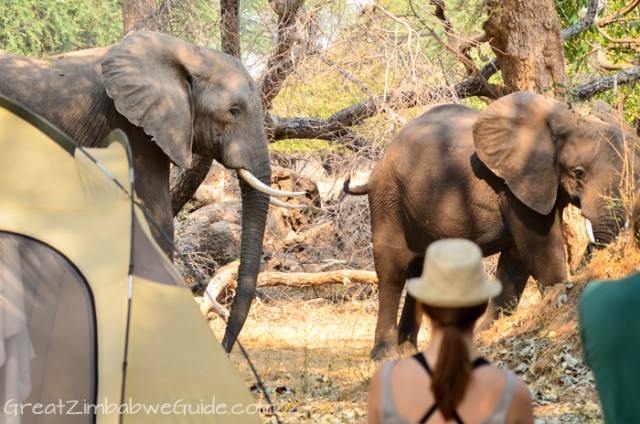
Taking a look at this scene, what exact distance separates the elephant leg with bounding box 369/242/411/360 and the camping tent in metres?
5.33

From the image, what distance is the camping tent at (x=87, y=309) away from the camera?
5.12 meters

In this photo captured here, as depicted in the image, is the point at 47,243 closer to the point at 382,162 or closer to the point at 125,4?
the point at 382,162

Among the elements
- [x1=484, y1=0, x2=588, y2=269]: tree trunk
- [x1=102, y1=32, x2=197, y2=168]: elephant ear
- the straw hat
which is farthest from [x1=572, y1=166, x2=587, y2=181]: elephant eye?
the straw hat

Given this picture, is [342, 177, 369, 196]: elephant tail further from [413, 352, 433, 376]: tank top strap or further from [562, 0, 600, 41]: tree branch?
[413, 352, 433, 376]: tank top strap

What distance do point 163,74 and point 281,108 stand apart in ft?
23.1

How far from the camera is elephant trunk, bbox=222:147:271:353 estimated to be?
877cm

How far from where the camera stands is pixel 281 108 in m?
15.9

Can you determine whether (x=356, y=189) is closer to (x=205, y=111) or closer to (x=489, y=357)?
(x=205, y=111)

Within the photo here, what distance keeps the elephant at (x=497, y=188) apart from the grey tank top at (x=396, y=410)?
689 cm

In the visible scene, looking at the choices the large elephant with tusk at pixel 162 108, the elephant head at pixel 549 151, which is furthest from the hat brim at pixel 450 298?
the elephant head at pixel 549 151

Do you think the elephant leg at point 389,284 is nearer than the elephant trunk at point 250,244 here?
No

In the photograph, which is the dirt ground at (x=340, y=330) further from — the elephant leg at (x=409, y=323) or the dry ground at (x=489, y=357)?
the elephant leg at (x=409, y=323)

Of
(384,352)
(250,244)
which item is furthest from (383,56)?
(250,244)

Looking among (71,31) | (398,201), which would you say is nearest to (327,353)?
(398,201)
